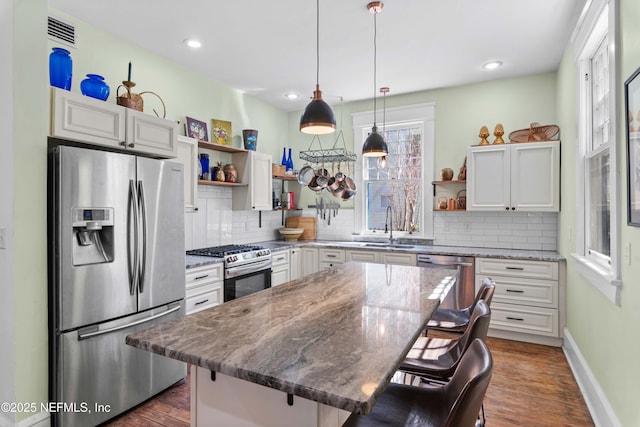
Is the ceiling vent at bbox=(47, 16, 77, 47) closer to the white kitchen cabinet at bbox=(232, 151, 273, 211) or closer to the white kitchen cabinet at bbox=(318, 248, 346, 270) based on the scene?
the white kitchen cabinet at bbox=(232, 151, 273, 211)

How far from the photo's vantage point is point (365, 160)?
16.8 feet

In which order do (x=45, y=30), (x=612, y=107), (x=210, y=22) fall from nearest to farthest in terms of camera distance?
(x=612, y=107)
(x=45, y=30)
(x=210, y=22)

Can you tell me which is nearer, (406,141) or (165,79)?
(165,79)

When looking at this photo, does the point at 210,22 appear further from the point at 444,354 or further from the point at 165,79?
the point at 444,354

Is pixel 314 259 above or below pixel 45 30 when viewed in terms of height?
below

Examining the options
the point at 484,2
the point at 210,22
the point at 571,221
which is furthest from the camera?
the point at 571,221

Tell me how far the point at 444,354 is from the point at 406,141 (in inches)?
136

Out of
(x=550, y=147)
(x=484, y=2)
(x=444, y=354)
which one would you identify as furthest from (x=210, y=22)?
(x=550, y=147)

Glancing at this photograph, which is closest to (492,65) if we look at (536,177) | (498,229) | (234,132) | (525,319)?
(536,177)

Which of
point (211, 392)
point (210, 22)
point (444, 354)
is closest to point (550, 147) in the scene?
point (444, 354)

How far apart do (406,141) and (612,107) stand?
3.04 meters

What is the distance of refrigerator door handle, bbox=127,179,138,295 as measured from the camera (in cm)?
241

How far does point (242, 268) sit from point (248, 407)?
239cm

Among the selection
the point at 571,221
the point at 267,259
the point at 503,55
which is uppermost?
the point at 503,55
